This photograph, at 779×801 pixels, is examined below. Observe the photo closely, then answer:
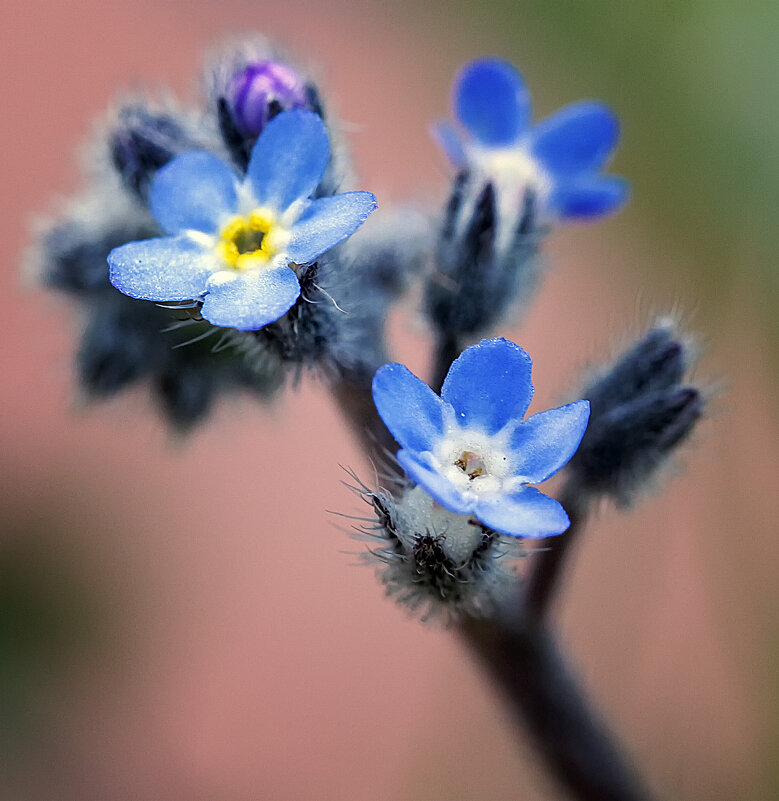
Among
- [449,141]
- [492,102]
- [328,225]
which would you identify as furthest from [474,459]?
[492,102]

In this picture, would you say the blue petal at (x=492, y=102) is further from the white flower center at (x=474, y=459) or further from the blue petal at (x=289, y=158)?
the white flower center at (x=474, y=459)

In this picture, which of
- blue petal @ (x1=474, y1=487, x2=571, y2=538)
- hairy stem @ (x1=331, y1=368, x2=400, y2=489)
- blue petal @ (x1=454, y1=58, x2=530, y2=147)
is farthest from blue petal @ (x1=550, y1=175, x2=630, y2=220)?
blue petal @ (x1=474, y1=487, x2=571, y2=538)

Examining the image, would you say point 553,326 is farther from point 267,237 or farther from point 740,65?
point 267,237

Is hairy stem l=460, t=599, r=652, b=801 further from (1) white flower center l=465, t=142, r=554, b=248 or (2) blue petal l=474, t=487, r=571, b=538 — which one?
(1) white flower center l=465, t=142, r=554, b=248

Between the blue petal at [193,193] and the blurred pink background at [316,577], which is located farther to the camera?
the blurred pink background at [316,577]

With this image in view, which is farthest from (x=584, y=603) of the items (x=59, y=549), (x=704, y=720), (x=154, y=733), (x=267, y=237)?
(x=267, y=237)

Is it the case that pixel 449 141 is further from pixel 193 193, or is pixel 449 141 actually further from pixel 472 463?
pixel 472 463

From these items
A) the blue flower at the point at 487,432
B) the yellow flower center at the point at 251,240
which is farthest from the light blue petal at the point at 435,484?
the yellow flower center at the point at 251,240
